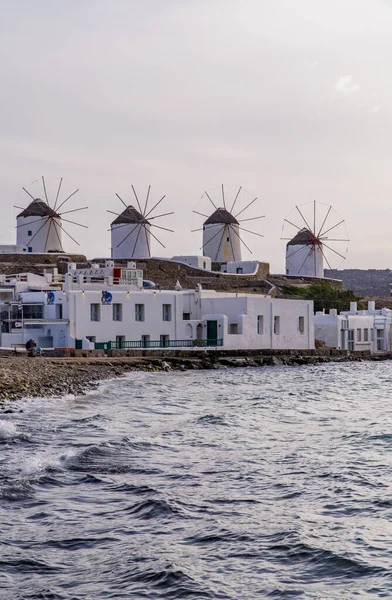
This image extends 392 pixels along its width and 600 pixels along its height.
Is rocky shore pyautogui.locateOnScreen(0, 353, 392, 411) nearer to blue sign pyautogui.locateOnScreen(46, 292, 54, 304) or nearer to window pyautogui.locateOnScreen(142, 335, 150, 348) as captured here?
window pyautogui.locateOnScreen(142, 335, 150, 348)

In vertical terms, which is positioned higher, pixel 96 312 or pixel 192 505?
pixel 96 312

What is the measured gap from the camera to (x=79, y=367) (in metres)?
27.9

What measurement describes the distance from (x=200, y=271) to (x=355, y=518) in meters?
50.1

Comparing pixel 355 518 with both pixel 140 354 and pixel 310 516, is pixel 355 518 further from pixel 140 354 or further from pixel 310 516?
pixel 140 354

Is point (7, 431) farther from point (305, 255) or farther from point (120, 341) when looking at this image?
point (305, 255)

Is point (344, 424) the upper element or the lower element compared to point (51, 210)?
lower

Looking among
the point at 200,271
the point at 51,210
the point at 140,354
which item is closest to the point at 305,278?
the point at 200,271

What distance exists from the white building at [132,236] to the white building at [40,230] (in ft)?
15.2

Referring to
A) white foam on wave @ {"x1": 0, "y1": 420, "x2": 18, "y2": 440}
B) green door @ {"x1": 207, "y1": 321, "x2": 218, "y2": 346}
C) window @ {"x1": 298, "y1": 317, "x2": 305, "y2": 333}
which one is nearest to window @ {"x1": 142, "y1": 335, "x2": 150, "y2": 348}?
green door @ {"x1": 207, "y1": 321, "x2": 218, "y2": 346}

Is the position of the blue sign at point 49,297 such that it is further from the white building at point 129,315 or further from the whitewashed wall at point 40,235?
the whitewashed wall at point 40,235

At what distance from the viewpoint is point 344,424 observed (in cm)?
1700

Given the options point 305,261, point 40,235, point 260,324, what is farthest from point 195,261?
point 260,324

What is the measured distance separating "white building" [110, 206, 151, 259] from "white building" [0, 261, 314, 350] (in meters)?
26.1

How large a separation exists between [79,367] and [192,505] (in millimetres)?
18816
